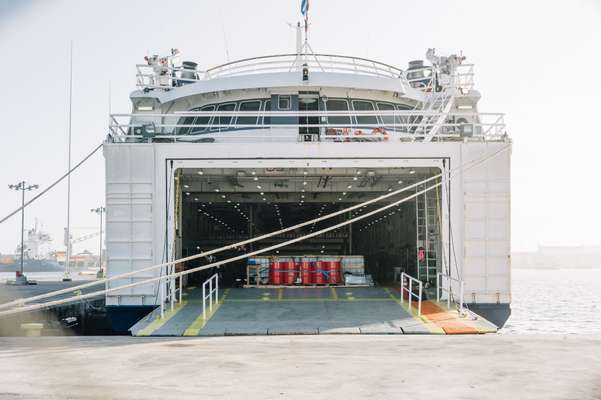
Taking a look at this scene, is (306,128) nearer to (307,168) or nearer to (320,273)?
(307,168)

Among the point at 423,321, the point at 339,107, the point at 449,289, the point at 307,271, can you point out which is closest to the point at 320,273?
the point at 307,271

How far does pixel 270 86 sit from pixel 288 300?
267 inches

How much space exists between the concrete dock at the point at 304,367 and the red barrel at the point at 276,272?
11.0 m

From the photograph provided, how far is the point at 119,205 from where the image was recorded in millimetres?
18797

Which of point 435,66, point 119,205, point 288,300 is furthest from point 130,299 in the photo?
point 435,66

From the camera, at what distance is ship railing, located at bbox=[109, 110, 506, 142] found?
1894 centimetres

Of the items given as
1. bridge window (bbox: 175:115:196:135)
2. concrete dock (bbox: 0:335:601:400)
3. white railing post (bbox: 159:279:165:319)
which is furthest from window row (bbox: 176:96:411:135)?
concrete dock (bbox: 0:335:601:400)

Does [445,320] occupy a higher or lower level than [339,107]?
lower

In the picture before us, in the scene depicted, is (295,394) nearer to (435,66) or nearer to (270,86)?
(270,86)

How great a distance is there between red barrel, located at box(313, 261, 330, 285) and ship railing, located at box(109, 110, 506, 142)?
574 cm

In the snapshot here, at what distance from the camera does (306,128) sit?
21.8 meters

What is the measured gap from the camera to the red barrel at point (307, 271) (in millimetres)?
25500

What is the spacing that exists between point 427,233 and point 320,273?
5500 millimetres

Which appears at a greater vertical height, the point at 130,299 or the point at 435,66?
the point at 435,66
